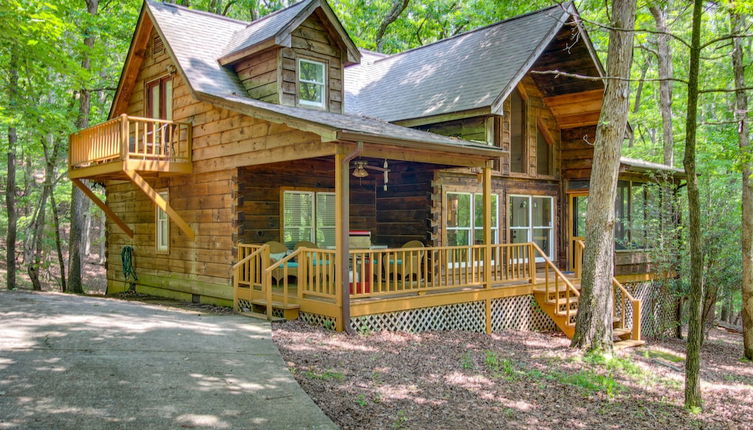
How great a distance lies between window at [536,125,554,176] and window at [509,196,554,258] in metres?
0.79

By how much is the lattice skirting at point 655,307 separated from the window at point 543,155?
3.90m

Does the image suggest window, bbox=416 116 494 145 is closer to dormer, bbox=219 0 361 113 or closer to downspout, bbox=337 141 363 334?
dormer, bbox=219 0 361 113

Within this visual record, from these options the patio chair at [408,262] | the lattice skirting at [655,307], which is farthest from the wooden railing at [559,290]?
the lattice skirting at [655,307]

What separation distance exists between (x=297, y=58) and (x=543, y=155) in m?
7.44

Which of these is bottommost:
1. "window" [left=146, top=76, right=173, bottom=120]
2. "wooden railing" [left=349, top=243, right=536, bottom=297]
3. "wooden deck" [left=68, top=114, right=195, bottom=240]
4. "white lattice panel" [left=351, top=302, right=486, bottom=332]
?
"white lattice panel" [left=351, top=302, right=486, bottom=332]

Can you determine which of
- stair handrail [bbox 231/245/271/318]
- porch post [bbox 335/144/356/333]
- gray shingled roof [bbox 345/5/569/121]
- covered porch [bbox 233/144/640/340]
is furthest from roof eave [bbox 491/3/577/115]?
stair handrail [bbox 231/245/271/318]

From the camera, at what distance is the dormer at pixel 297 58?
492 inches

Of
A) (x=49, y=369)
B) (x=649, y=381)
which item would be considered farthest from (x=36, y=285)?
(x=649, y=381)

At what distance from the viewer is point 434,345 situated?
9414 millimetres

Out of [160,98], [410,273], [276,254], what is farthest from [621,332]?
[160,98]

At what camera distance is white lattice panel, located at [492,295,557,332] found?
1207 centimetres

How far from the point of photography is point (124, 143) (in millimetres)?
11516

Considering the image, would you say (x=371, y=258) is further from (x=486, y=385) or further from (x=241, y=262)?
(x=486, y=385)

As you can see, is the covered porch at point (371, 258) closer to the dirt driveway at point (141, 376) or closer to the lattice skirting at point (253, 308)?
the lattice skirting at point (253, 308)
